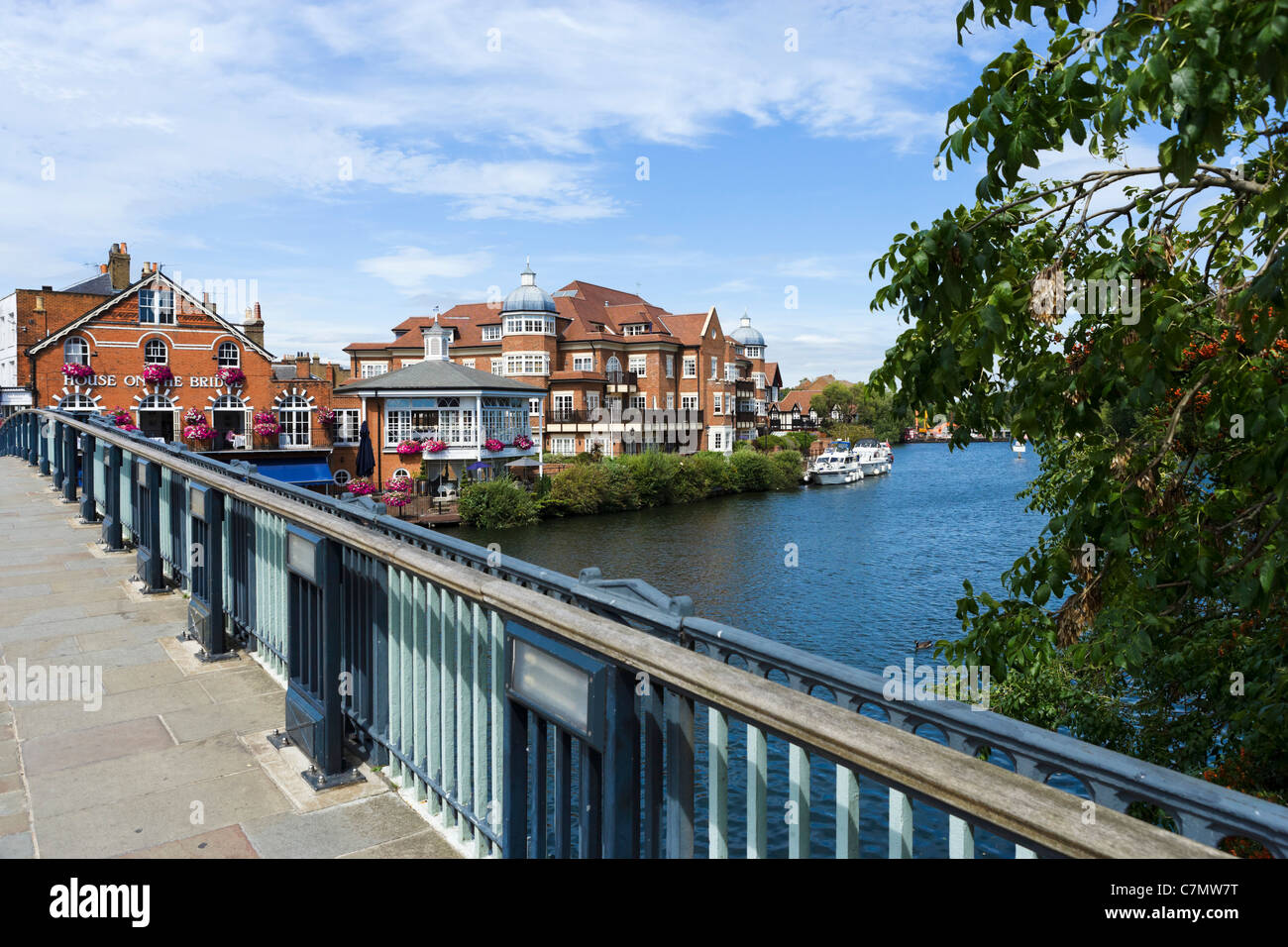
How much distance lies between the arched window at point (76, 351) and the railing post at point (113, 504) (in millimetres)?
39257

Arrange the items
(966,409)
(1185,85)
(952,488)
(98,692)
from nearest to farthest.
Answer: (1185,85) → (98,692) → (966,409) → (952,488)

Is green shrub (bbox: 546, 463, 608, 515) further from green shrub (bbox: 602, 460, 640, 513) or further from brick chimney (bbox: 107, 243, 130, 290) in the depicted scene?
brick chimney (bbox: 107, 243, 130, 290)

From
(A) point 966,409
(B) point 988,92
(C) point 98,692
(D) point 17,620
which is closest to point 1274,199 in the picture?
(B) point 988,92

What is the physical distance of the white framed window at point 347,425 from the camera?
52719 millimetres

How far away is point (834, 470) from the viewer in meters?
80.2

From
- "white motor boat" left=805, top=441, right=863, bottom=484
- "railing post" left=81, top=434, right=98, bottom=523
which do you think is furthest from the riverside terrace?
"white motor boat" left=805, top=441, right=863, bottom=484

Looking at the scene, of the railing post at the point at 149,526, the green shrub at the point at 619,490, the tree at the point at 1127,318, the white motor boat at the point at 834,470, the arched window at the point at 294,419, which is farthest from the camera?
the white motor boat at the point at 834,470

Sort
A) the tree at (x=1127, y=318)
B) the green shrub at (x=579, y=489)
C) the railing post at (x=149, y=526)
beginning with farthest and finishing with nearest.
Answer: the green shrub at (x=579, y=489) → the railing post at (x=149, y=526) → the tree at (x=1127, y=318)

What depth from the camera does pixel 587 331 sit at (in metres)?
68.4

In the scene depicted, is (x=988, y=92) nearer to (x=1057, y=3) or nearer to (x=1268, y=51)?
(x=1057, y=3)

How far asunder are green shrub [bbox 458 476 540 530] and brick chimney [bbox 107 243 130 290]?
2265cm

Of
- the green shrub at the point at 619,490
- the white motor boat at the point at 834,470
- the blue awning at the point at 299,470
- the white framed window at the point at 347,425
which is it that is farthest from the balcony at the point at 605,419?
the blue awning at the point at 299,470

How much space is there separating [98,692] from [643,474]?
5071 centimetres

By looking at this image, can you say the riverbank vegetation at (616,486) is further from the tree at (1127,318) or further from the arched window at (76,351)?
the tree at (1127,318)
